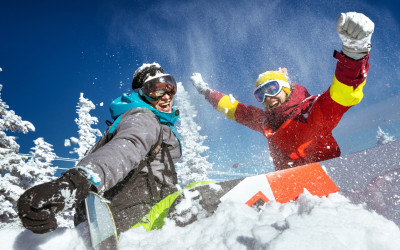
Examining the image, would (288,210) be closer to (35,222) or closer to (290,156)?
(35,222)

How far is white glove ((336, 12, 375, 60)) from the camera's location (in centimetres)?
234

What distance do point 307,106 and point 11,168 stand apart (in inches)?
447

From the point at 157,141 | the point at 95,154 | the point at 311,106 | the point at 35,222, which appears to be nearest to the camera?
the point at 35,222

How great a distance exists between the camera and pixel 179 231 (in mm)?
1973

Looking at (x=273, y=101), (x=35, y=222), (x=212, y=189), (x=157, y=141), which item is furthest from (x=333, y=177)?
(x=35, y=222)

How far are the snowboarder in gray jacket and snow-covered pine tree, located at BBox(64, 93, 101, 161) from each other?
1279 centimetres

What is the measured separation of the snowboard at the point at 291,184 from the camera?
2.13 metres

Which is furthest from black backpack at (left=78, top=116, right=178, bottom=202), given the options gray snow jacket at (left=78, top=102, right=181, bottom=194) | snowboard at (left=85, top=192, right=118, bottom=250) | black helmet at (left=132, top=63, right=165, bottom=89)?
black helmet at (left=132, top=63, right=165, bottom=89)

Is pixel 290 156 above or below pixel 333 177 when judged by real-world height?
above

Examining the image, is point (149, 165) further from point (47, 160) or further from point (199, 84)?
point (47, 160)

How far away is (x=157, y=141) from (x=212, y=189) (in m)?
0.87

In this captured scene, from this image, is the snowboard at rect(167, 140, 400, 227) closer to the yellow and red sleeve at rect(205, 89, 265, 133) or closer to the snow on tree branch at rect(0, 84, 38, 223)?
the yellow and red sleeve at rect(205, 89, 265, 133)

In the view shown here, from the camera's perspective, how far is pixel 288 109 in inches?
160

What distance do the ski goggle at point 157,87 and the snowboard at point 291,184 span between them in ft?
5.90
